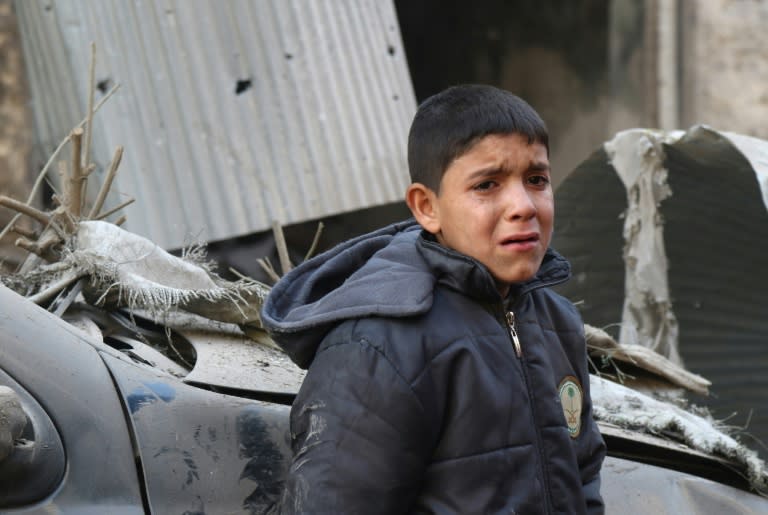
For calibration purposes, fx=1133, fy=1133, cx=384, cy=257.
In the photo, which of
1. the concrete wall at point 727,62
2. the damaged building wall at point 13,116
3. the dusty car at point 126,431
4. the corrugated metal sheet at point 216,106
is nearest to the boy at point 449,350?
the dusty car at point 126,431

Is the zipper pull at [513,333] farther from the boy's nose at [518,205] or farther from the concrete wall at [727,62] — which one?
the concrete wall at [727,62]

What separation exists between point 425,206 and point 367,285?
172mm

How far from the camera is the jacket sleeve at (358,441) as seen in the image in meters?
1.37

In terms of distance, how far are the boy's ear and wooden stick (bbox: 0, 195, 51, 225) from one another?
70cm

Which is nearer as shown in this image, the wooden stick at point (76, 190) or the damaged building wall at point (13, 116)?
the wooden stick at point (76, 190)

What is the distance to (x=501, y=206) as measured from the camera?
152cm

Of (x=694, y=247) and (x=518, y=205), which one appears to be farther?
(x=694, y=247)

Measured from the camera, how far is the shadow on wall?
10.2 ft

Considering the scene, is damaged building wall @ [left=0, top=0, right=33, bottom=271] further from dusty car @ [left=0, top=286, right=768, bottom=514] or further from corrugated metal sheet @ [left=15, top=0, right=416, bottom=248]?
dusty car @ [left=0, top=286, right=768, bottom=514]

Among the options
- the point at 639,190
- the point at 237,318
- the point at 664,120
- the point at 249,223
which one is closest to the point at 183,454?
the point at 237,318

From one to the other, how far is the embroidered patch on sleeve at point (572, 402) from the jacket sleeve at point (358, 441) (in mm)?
283

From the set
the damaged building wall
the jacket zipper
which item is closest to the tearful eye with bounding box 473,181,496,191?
the jacket zipper

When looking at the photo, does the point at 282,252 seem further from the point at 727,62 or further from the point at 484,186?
the point at 727,62

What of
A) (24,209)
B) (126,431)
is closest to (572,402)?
(126,431)
